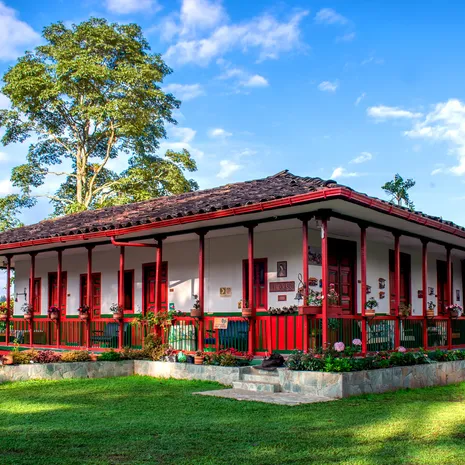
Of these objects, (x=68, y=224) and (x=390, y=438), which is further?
(x=68, y=224)

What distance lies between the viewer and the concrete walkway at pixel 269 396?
9500mm

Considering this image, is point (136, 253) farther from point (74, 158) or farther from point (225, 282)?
point (74, 158)

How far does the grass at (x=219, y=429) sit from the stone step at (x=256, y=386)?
39.8 inches

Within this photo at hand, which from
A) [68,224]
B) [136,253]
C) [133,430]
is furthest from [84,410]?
[68,224]

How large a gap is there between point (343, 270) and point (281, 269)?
1.71m

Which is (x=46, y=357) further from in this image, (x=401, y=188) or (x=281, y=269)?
(x=401, y=188)

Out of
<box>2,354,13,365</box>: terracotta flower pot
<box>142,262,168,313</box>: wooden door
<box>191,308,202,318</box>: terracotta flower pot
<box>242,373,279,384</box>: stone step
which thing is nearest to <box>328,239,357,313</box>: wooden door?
<box>191,308,202,318</box>: terracotta flower pot

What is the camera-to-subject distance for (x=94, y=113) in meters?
29.1

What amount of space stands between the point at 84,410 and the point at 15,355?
14.4 ft

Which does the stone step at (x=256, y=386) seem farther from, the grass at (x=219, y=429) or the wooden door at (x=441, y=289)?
the wooden door at (x=441, y=289)

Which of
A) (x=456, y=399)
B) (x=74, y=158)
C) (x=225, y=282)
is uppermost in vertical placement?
(x=74, y=158)

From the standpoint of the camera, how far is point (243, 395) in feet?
33.4

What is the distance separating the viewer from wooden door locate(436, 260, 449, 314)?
18.8m

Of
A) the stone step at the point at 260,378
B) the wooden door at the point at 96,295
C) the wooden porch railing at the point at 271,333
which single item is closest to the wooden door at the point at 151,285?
the wooden porch railing at the point at 271,333
